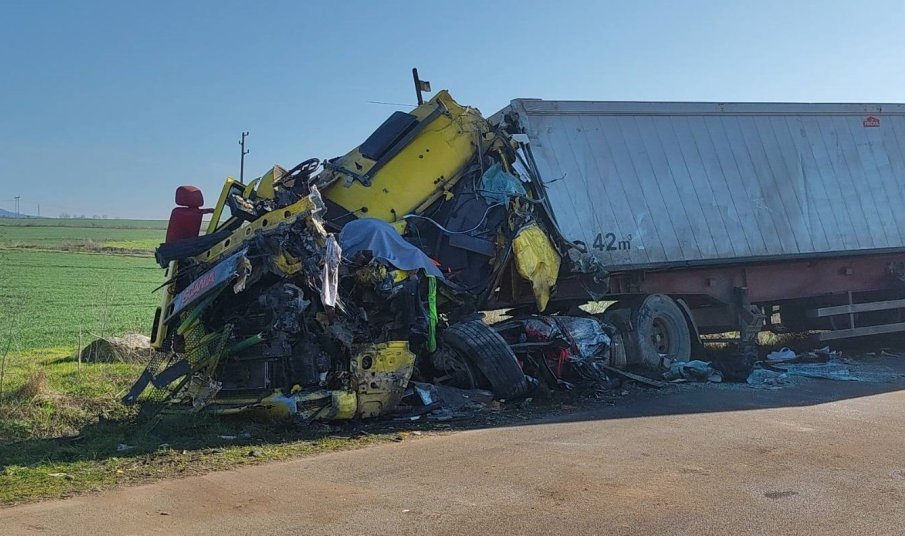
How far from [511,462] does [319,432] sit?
6.68 ft

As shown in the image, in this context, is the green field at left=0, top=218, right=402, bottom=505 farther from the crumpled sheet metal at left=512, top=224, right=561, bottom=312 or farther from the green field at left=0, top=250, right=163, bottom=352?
the crumpled sheet metal at left=512, top=224, right=561, bottom=312

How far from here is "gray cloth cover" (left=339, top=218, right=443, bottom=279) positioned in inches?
305

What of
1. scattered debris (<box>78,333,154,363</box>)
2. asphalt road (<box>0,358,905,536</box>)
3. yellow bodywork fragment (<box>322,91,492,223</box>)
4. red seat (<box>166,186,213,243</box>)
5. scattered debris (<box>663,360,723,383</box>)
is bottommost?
asphalt road (<box>0,358,905,536</box>)

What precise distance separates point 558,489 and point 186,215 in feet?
17.2

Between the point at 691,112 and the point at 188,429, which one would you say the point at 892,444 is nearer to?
the point at 188,429

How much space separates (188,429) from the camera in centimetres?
664

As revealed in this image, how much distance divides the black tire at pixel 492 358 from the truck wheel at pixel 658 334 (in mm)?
2743

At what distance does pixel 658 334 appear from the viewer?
35.9ft

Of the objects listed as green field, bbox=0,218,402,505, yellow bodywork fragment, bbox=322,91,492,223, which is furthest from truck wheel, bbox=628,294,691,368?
green field, bbox=0,218,402,505

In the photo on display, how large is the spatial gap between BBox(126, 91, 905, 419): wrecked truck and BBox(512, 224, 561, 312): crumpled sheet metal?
4 cm

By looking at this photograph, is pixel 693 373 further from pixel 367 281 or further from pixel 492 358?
pixel 367 281

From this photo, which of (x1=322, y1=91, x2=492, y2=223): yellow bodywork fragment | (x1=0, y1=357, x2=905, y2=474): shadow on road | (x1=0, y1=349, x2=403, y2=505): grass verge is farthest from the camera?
(x1=322, y1=91, x2=492, y2=223): yellow bodywork fragment

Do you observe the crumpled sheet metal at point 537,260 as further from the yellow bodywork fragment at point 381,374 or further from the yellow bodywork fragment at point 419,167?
the yellow bodywork fragment at point 381,374

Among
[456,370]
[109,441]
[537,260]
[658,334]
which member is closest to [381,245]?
[456,370]
